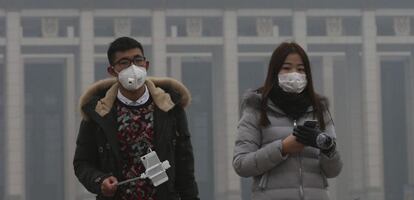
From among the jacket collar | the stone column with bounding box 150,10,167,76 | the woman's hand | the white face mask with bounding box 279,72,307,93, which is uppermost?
the stone column with bounding box 150,10,167,76

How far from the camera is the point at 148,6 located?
136 feet

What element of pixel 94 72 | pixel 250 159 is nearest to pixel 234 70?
→ pixel 94 72

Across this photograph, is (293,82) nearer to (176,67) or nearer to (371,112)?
(371,112)

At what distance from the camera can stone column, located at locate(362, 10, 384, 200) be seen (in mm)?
41281

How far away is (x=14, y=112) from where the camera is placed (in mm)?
40531

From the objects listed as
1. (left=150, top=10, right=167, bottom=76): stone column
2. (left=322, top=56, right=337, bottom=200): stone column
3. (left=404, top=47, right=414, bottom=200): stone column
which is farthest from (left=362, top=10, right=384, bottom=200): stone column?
(left=150, top=10, right=167, bottom=76): stone column

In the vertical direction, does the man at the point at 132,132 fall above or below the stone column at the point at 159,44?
below

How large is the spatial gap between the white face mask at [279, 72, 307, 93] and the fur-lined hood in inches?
13.7

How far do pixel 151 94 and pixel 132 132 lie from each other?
17cm

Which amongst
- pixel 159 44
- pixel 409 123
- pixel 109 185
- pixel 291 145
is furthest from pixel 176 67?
pixel 109 185

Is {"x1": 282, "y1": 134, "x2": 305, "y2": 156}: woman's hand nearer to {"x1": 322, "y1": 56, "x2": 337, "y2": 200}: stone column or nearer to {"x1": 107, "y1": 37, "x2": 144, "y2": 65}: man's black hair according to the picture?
{"x1": 107, "y1": 37, "x2": 144, "y2": 65}: man's black hair

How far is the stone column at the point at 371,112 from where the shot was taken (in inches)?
1625

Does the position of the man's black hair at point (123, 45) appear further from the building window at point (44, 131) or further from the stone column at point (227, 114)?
the building window at point (44, 131)

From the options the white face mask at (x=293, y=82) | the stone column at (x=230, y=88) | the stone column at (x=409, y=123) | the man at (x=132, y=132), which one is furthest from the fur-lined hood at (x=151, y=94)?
the stone column at (x=409, y=123)
